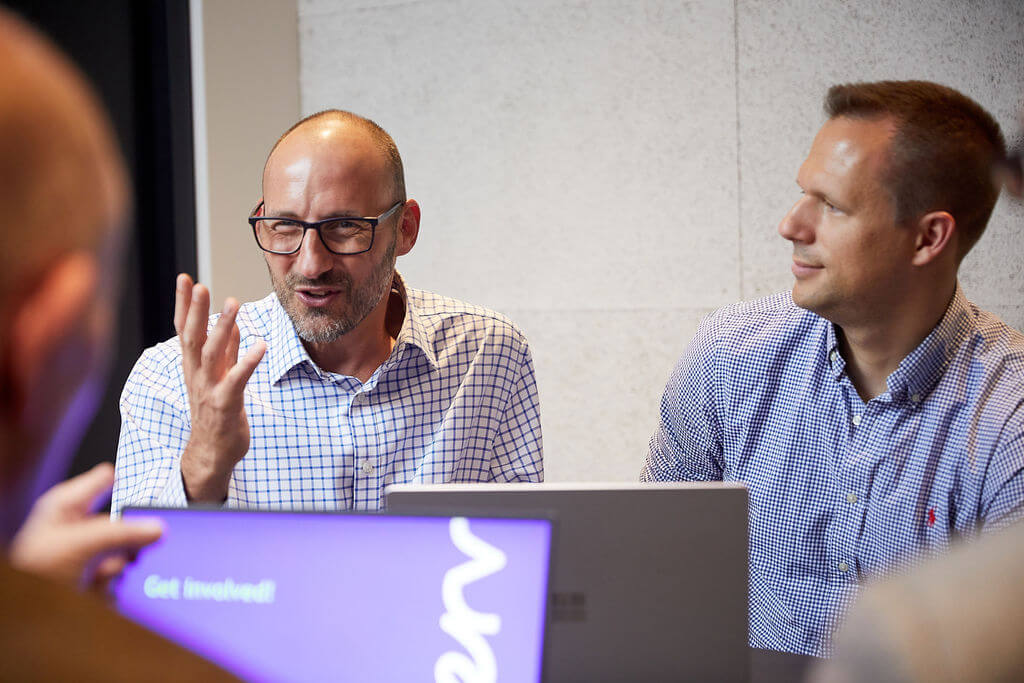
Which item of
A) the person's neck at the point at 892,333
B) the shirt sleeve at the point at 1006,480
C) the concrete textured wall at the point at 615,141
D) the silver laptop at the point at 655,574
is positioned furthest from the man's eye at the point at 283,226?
the concrete textured wall at the point at 615,141

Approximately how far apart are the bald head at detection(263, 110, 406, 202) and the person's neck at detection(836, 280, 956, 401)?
0.97m

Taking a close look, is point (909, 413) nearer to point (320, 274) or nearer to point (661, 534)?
point (661, 534)

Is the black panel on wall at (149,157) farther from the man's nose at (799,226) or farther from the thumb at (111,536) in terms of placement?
the thumb at (111,536)

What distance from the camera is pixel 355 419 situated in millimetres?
1759

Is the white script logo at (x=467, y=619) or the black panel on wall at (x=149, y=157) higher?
the black panel on wall at (x=149, y=157)

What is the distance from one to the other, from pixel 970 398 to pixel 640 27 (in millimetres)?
2027

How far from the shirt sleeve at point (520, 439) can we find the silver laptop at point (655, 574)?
748mm

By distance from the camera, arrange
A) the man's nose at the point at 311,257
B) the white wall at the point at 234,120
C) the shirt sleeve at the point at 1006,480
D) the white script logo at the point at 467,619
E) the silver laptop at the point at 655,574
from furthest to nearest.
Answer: the white wall at the point at 234,120
the man's nose at the point at 311,257
the shirt sleeve at the point at 1006,480
the silver laptop at the point at 655,574
the white script logo at the point at 467,619

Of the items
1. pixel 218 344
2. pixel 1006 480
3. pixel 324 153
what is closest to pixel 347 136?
pixel 324 153

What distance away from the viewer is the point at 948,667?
30cm

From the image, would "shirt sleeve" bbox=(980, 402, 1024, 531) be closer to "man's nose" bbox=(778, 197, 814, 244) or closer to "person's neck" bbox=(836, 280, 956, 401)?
"person's neck" bbox=(836, 280, 956, 401)

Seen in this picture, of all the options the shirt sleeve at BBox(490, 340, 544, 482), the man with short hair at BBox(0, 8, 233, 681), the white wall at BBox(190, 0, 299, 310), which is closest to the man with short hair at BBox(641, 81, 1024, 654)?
the shirt sleeve at BBox(490, 340, 544, 482)

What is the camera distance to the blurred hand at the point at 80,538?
73cm

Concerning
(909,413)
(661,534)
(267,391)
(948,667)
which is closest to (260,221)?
(267,391)
